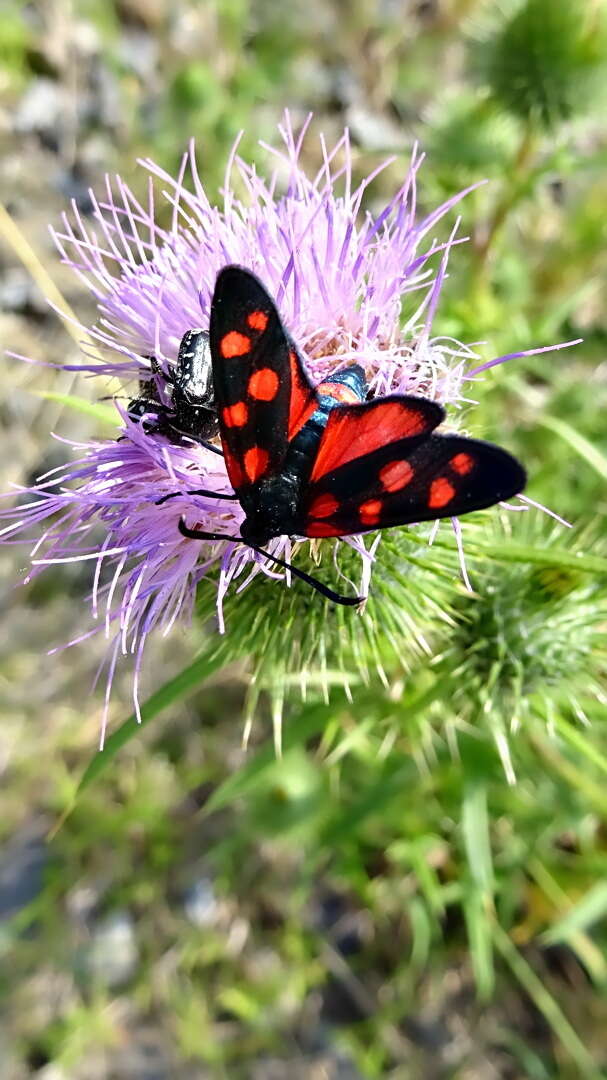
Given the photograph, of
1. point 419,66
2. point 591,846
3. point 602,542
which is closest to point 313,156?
point 419,66

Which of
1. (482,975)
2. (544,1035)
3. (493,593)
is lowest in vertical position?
(544,1035)

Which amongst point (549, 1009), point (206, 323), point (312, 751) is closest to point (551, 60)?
point (206, 323)

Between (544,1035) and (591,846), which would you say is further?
(544,1035)

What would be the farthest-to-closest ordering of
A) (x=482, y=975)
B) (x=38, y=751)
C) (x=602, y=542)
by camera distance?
(x=38, y=751) → (x=482, y=975) → (x=602, y=542)

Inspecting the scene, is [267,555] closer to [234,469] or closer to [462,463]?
[234,469]

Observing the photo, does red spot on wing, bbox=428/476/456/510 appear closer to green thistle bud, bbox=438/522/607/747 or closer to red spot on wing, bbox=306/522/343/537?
red spot on wing, bbox=306/522/343/537

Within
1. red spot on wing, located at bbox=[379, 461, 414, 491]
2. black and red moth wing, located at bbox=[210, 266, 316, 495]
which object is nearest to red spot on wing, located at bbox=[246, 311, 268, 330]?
black and red moth wing, located at bbox=[210, 266, 316, 495]

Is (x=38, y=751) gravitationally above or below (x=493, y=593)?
below

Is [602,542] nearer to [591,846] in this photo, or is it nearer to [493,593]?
[493,593]
